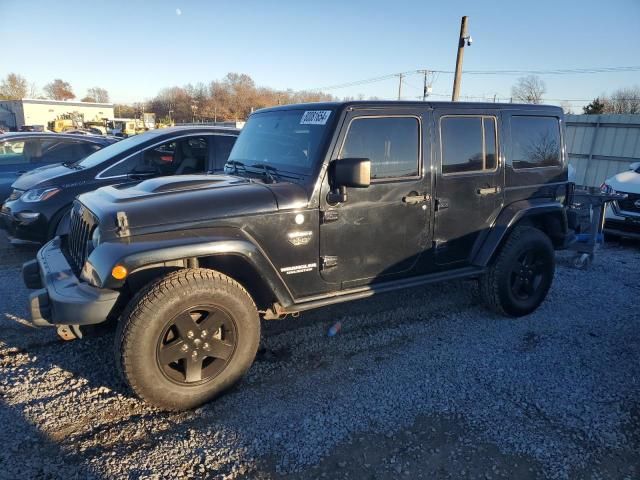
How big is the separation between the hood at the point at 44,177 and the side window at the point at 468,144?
15.5ft

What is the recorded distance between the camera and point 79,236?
3.23 m

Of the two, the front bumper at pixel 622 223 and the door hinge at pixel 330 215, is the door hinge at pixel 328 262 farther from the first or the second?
the front bumper at pixel 622 223

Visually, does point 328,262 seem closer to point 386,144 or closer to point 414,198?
point 414,198

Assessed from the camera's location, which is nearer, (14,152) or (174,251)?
(174,251)

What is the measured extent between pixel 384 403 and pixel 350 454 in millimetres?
557

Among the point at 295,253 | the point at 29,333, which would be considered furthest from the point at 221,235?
the point at 29,333

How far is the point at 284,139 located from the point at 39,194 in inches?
147

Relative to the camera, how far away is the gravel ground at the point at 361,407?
2.45 m

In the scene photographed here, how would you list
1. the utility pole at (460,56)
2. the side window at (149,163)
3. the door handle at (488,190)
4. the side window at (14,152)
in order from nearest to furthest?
the door handle at (488,190) < the side window at (149,163) < the side window at (14,152) < the utility pole at (460,56)

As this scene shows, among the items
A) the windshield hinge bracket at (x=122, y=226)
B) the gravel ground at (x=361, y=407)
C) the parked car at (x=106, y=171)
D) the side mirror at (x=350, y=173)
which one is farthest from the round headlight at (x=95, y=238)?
the parked car at (x=106, y=171)

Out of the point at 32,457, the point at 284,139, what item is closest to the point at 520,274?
the point at 284,139

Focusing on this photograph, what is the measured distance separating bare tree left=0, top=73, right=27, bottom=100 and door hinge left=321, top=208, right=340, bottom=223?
8935 cm

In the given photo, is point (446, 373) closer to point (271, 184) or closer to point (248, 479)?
point (248, 479)

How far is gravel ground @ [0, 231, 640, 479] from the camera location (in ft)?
8.03
